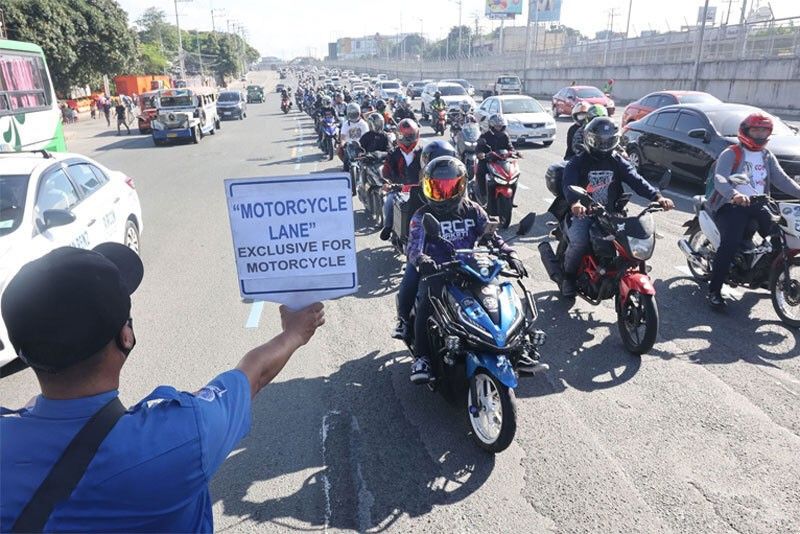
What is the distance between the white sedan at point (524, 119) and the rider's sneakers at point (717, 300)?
41.6 feet

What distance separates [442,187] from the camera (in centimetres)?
460

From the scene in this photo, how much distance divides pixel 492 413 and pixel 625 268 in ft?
7.32

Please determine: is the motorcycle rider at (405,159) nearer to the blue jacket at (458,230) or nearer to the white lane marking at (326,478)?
the blue jacket at (458,230)

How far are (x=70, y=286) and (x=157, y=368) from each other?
13.4 ft

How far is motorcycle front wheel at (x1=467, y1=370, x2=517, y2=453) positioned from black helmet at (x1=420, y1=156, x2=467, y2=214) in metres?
1.43

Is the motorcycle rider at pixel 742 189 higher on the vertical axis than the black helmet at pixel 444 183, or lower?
lower

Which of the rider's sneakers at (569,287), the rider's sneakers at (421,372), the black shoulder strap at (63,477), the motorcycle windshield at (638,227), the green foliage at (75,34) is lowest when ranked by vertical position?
the rider's sneakers at (569,287)

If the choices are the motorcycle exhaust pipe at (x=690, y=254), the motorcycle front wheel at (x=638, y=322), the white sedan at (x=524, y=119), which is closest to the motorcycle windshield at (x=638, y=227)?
the motorcycle front wheel at (x=638, y=322)

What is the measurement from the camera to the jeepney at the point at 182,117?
928 inches

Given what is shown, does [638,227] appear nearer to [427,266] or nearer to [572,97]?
[427,266]

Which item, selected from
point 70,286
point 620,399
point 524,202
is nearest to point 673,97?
point 524,202

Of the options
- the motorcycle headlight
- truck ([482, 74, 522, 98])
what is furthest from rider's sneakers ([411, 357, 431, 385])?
truck ([482, 74, 522, 98])

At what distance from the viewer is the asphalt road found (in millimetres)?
3402

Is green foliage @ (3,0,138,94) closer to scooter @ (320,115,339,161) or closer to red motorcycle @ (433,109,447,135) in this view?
scooter @ (320,115,339,161)
